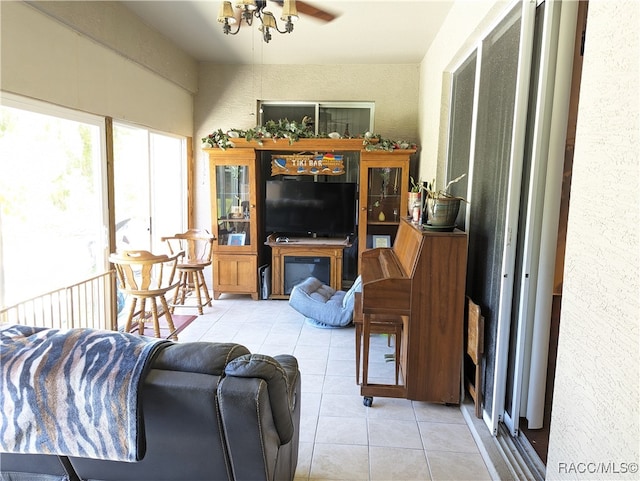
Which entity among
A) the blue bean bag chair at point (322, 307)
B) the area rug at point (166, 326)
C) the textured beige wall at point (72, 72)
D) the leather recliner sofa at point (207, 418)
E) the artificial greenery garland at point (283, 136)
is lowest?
the area rug at point (166, 326)

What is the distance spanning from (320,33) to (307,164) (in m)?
1.48

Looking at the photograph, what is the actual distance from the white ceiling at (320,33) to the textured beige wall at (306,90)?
0.40 ft

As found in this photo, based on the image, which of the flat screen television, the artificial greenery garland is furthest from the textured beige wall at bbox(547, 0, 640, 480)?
the flat screen television

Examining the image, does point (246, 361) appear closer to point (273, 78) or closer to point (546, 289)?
point (546, 289)

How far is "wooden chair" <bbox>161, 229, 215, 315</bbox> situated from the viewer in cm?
458

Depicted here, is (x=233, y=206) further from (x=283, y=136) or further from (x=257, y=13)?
(x=257, y=13)

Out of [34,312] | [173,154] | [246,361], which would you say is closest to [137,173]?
[173,154]

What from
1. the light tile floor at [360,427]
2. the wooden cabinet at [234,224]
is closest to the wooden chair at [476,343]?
the light tile floor at [360,427]

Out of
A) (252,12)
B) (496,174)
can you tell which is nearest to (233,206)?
(252,12)

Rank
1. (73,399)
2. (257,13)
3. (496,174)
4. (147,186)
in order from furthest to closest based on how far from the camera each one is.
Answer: (147,186) → (257,13) → (496,174) → (73,399)

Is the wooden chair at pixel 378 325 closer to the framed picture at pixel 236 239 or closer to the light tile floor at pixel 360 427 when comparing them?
the light tile floor at pixel 360 427

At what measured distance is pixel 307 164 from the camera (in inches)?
201

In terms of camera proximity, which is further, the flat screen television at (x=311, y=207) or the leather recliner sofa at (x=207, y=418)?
the flat screen television at (x=311, y=207)

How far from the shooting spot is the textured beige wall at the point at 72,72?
2.58 meters
